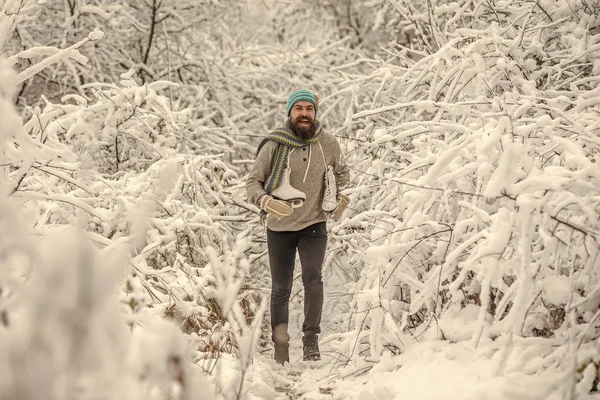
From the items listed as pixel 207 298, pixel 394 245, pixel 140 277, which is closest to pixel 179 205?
pixel 207 298

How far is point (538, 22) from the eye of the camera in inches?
173

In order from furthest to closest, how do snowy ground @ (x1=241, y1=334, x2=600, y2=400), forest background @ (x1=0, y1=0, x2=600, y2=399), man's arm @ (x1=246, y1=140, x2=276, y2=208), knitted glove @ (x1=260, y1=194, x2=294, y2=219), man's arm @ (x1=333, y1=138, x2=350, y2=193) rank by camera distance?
man's arm @ (x1=333, y1=138, x2=350, y2=193)
man's arm @ (x1=246, y1=140, x2=276, y2=208)
knitted glove @ (x1=260, y1=194, x2=294, y2=219)
snowy ground @ (x1=241, y1=334, x2=600, y2=400)
forest background @ (x1=0, y1=0, x2=600, y2=399)

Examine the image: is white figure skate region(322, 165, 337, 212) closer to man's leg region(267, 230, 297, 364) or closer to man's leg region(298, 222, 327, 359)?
man's leg region(298, 222, 327, 359)

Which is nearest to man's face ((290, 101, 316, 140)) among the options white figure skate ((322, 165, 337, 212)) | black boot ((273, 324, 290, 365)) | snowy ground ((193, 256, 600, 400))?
white figure skate ((322, 165, 337, 212))

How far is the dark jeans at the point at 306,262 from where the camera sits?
402cm

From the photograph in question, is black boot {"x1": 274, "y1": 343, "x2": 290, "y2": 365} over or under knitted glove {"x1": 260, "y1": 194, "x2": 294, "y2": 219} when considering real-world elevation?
under

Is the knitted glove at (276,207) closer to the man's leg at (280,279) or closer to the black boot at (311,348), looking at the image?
the man's leg at (280,279)

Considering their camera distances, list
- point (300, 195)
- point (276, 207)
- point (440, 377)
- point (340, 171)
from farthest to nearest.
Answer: point (340, 171) < point (300, 195) < point (276, 207) < point (440, 377)

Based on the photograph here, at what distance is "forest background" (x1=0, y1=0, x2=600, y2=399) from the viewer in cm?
119

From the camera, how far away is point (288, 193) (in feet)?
12.9

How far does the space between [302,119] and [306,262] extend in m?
0.98

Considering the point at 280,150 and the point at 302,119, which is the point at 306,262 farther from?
the point at 302,119

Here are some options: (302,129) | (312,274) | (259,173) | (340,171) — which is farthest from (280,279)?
(302,129)

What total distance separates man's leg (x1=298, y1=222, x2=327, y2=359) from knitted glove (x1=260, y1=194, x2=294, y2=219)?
327mm
